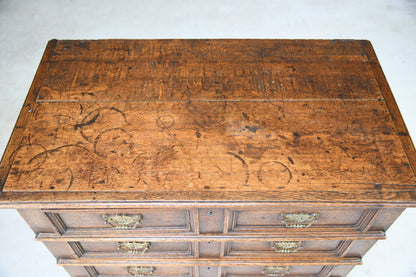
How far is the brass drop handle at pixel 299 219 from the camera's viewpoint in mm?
1370

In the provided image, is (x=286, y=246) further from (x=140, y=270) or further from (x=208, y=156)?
(x=140, y=270)

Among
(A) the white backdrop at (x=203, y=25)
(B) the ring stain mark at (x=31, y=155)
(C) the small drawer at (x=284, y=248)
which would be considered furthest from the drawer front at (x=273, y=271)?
(A) the white backdrop at (x=203, y=25)

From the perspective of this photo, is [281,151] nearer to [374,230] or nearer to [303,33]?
[374,230]

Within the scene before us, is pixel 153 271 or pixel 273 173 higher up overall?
pixel 273 173

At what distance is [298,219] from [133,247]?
741mm

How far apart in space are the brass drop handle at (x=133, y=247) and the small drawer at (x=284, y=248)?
0.37m

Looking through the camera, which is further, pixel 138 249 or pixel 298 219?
pixel 138 249

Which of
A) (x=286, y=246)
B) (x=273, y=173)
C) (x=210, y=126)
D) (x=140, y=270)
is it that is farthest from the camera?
(x=140, y=270)

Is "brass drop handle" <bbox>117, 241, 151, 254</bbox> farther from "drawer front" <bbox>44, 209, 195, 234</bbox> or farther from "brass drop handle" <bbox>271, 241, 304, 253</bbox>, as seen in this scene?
"brass drop handle" <bbox>271, 241, 304, 253</bbox>

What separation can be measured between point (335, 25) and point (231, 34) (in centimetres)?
100

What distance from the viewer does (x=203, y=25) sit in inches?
126

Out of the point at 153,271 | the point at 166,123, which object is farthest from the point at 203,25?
the point at 153,271

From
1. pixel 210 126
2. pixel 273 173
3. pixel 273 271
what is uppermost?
pixel 210 126

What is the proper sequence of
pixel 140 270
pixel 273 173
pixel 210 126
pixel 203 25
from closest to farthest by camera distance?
pixel 273 173 → pixel 210 126 → pixel 140 270 → pixel 203 25
